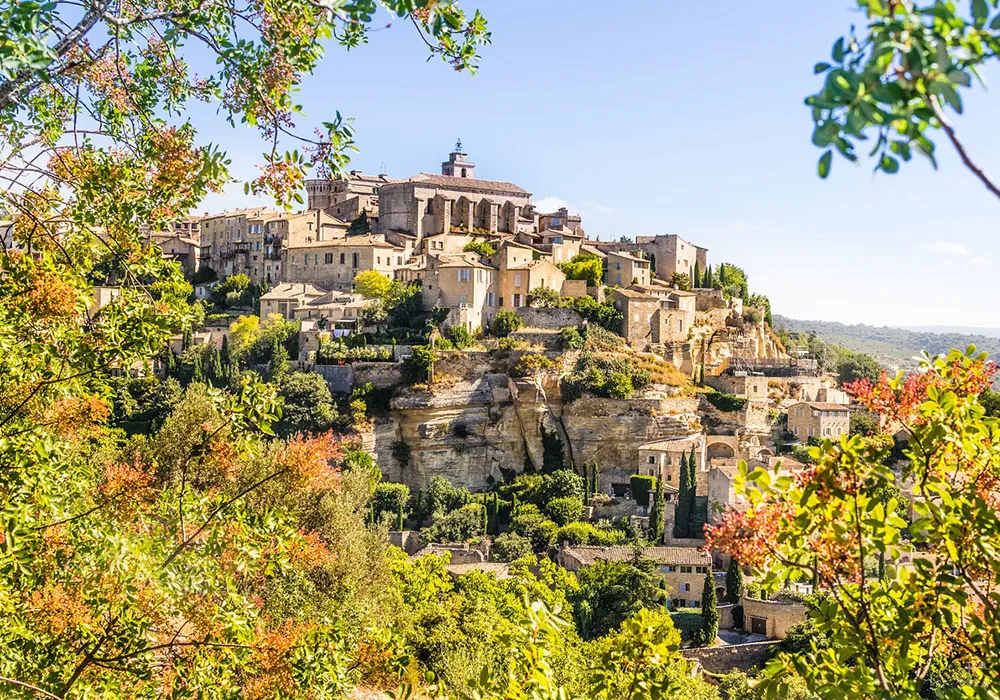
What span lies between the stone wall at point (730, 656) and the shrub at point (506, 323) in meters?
21.6

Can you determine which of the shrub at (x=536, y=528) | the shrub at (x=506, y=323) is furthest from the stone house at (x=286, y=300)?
the shrub at (x=536, y=528)

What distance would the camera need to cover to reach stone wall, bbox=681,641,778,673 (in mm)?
30562

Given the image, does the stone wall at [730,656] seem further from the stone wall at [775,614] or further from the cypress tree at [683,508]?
the cypress tree at [683,508]

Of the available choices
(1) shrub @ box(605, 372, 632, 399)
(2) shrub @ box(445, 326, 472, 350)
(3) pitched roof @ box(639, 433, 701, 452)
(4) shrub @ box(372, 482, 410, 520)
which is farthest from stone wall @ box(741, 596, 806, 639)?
(2) shrub @ box(445, 326, 472, 350)

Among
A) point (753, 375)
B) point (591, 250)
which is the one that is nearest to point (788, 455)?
point (753, 375)

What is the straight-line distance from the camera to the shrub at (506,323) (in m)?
48.9

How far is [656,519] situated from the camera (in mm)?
40250

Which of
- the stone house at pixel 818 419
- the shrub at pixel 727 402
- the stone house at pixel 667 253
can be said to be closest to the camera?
the stone house at pixel 818 419

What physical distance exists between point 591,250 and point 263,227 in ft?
68.9

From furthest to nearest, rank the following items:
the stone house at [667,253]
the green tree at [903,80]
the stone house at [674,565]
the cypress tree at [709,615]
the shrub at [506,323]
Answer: the stone house at [667,253], the shrub at [506,323], the stone house at [674,565], the cypress tree at [709,615], the green tree at [903,80]

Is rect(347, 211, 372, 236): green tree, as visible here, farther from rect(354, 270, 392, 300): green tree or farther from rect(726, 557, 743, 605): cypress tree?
rect(726, 557, 743, 605): cypress tree

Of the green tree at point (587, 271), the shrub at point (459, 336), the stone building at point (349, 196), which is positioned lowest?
the shrub at point (459, 336)

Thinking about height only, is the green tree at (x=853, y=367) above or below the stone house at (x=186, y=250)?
below

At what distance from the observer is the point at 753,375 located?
4947 cm
